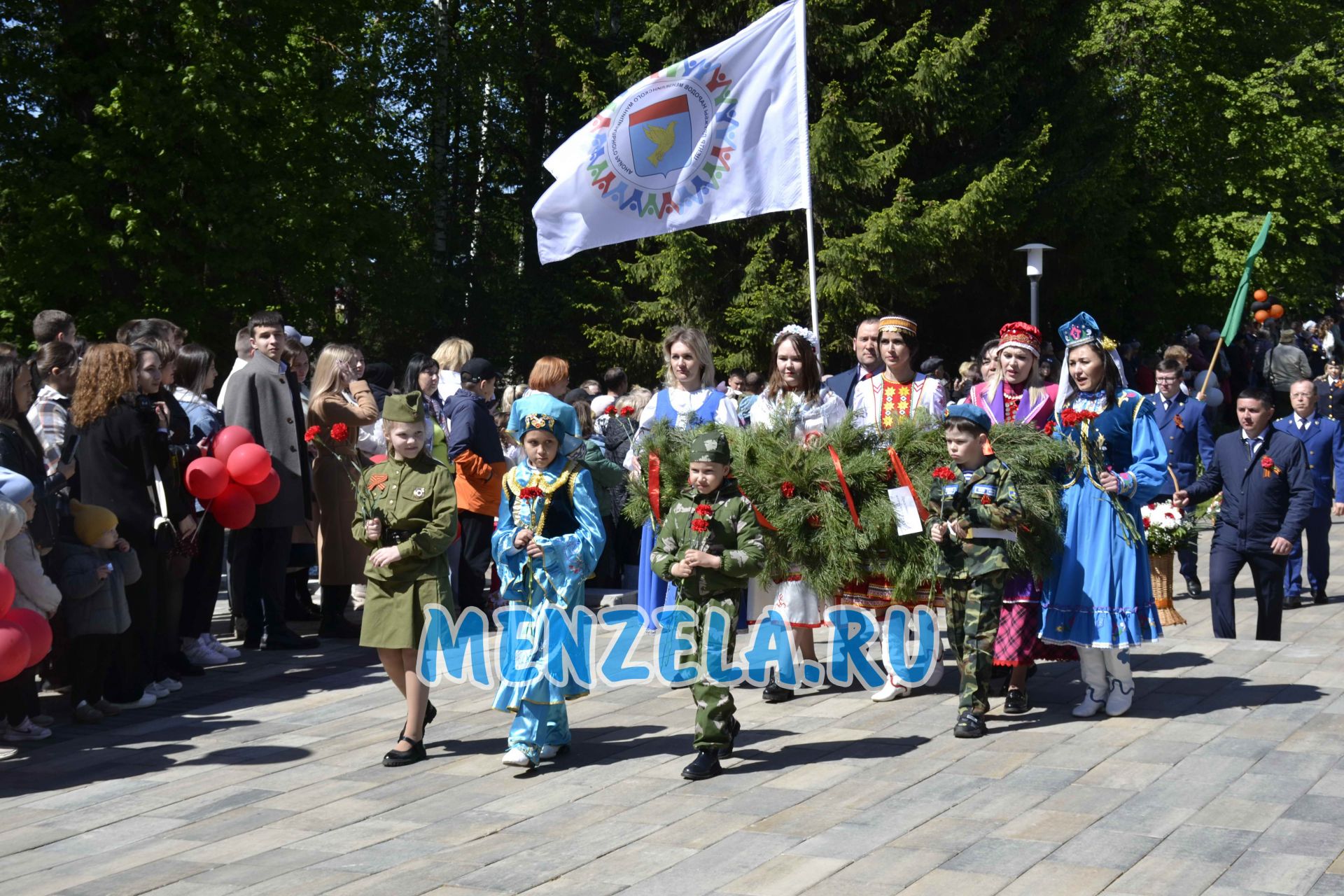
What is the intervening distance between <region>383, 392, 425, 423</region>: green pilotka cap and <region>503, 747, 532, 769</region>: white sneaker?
5.15ft

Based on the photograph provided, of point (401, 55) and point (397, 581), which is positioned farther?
point (401, 55)

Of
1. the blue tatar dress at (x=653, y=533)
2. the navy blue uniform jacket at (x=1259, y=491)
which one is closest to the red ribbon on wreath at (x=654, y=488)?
the blue tatar dress at (x=653, y=533)

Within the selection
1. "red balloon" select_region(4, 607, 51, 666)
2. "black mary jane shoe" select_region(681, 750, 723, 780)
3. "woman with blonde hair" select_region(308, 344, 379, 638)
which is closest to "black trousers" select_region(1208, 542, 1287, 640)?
"black mary jane shoe" select_region(681, 750, 723, 780)

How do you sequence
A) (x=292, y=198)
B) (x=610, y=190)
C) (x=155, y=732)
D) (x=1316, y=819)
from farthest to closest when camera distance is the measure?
(x=292, y=198) < (x=610, y=190) < (x=155, y=732) < (x=1316, y=819)

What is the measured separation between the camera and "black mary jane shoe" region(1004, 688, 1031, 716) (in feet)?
23.9

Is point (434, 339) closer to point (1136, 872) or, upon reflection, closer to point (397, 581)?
point (397, 581)

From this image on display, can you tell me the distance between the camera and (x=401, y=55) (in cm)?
2938

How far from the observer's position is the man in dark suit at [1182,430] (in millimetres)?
12039

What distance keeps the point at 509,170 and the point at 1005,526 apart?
81.7ft

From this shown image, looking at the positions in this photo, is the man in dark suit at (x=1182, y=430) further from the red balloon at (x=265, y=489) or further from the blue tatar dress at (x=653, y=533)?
the red balloon at (x=265, y=489)

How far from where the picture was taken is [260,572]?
376 inches

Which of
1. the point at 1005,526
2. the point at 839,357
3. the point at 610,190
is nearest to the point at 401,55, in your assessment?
the point at 839,357

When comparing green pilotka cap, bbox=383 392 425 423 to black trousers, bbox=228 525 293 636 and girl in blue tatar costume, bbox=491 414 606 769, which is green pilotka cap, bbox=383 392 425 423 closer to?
girl in blue tatar costume, bbox=491 414 606 769

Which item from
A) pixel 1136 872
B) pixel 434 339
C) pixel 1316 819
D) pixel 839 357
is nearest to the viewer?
pixel 1136 872
